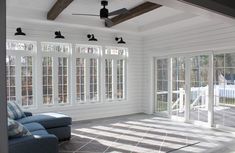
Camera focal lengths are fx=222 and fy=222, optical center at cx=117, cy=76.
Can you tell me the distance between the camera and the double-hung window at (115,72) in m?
7.26

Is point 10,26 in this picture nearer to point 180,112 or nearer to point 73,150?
point 73,150

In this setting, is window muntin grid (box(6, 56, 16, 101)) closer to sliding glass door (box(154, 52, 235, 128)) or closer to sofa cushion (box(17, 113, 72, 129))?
sofa cushion (box(17, 113, 72, 129))

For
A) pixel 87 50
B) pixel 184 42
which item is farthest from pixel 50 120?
pixel 184 42

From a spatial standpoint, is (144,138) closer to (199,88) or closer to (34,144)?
(199,88)

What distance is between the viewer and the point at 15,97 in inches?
227


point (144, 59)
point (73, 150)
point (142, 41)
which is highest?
point (142, 41)

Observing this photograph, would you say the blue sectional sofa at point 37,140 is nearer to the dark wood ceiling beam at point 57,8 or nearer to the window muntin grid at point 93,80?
the dark wood ceiling beam at point 57,8

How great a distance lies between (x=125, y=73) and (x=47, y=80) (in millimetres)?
2663

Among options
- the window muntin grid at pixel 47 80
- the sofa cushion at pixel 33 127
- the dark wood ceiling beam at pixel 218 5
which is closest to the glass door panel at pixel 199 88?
the dark wood ceiling beam at pixel 218 5

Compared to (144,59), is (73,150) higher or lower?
lower

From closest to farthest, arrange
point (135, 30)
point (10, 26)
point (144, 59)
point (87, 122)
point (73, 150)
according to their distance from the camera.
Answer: point (73, 150), point (10, 26), point (87, 122), point (135, 30), point (144, 59)

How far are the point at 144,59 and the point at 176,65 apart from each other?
1.41m

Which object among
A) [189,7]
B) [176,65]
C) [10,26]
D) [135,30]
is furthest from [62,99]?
[189,7]

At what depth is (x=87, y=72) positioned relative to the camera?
22.4 ft
